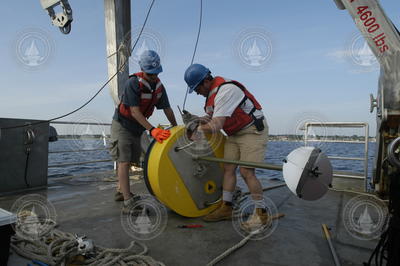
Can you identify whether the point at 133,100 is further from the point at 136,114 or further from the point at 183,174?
the point at 183,174

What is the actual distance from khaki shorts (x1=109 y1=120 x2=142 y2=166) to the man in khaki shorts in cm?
103

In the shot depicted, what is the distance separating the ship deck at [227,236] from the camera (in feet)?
6.16

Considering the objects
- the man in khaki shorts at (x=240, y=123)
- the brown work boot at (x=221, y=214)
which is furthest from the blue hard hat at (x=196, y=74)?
the brown work boot at (x=221, y=214)

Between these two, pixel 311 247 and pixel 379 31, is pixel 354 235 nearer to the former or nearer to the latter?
pixel 311 247

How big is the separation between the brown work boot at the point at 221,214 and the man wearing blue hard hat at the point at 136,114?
855 millimetres

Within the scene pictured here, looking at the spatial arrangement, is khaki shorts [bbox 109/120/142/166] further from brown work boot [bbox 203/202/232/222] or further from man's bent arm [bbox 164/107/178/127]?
brown work boot [bbox 203/202/232/222]

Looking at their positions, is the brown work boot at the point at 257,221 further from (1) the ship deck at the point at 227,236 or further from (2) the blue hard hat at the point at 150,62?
(2) the blue hard hat at the point at 150,62

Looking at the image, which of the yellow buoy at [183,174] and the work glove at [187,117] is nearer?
the yellow buoy at [183,174]

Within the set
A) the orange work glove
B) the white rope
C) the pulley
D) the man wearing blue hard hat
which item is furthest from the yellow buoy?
the pulley

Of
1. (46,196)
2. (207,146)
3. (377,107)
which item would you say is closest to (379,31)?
(377,107)

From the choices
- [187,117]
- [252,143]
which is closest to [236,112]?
[252,143]

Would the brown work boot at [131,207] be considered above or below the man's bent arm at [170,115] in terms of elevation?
below

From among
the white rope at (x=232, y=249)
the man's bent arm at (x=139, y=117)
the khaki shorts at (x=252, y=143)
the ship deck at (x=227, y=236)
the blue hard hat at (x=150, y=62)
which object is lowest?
the ship deck at (x=227, y=236)

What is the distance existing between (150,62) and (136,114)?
56 centimetres
